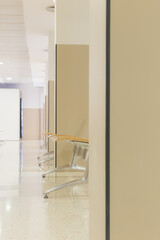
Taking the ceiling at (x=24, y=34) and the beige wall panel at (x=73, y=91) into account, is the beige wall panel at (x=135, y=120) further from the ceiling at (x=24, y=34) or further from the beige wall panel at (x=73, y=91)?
the ceiling at (x=24, y=34)

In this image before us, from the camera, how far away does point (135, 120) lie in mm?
743

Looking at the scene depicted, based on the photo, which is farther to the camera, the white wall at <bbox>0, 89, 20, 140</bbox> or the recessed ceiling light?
the white wall at <bbox>0, 89, 20, 140</bbox>

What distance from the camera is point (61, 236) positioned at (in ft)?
7.02

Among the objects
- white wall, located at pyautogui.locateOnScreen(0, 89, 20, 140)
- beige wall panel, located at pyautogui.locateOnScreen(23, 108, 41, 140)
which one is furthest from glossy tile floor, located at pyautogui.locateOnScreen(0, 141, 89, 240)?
beige wall panel, located at pyautogui.locateOnScreen(23, 108, 41, 140)

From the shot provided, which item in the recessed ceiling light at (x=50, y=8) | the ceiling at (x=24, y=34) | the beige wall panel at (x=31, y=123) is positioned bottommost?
the beige wall panel at (x=31, y=123)

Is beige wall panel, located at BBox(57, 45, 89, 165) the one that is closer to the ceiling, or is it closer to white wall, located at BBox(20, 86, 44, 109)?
the ceiling

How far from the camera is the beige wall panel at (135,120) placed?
2.01 feet

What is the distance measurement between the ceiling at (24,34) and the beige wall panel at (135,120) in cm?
627

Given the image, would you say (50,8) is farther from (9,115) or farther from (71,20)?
(9,115)

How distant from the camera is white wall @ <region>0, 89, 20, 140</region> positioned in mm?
17422

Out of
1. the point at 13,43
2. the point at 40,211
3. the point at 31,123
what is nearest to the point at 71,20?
the point at 40,211

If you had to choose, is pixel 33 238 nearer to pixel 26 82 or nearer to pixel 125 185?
pixel 125 185

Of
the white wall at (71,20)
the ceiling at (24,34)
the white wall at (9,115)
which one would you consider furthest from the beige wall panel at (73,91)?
the white wall at (9,115)

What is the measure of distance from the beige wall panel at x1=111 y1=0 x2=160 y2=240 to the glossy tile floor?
1.31m
